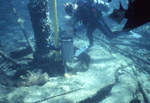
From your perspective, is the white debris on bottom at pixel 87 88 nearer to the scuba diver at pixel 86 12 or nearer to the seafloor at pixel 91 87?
the seafloor at pixel 91 87

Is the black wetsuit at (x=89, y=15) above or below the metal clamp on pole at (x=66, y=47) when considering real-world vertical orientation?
above

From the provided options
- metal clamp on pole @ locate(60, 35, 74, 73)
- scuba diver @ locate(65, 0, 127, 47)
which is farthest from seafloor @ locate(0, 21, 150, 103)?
scuba diver @ locate(65, 0, 127, 47)

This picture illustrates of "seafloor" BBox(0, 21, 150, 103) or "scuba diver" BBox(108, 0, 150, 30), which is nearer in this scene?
"scuba diver" BBox(108, 0, 150, 30)

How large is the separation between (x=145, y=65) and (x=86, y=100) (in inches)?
200

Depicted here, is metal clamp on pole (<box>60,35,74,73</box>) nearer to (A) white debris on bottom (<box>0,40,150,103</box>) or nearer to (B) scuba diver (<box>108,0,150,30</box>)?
(A) white debris on bottom (<box>0,40,150,103</box>)

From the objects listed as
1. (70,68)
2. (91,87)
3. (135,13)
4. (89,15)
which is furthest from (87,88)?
(89,15)

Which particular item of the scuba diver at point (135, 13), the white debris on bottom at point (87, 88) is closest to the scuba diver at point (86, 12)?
the white debris on bottom at point (87, 88)

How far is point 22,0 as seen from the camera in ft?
65.9

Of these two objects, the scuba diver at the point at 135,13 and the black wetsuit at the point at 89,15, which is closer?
the scuba diver at the point at 135,13

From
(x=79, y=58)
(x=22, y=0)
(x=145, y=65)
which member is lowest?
(x=145, y=65)

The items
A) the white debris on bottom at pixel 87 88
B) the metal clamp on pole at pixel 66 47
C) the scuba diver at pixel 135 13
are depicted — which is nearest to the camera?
the scuba diver at pixel 135 13

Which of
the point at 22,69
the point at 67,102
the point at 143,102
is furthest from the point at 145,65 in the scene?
the point at 22,69

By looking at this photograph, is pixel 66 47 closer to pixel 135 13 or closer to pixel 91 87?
pixel 91 87

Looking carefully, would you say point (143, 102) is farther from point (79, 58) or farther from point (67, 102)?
point (79, 58)
